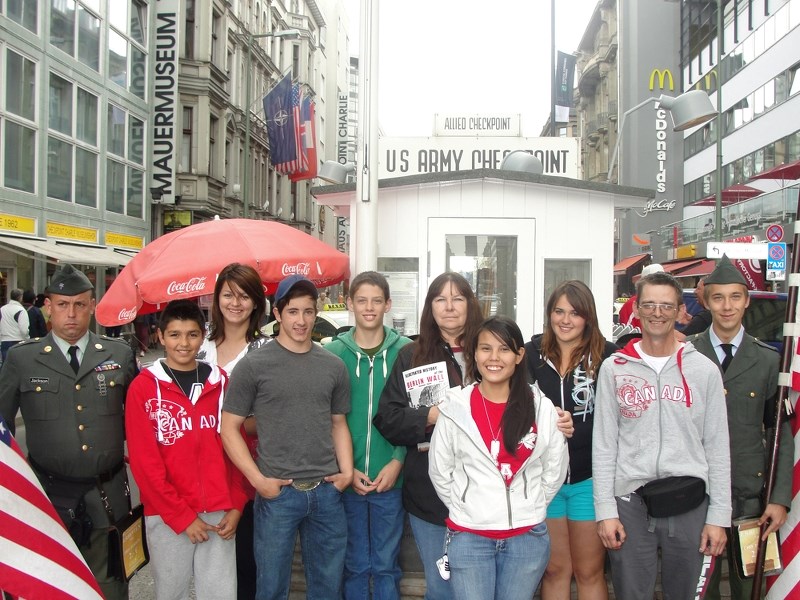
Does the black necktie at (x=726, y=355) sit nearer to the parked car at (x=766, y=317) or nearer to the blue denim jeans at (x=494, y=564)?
the blue denim jeans at (x=494, y=564)

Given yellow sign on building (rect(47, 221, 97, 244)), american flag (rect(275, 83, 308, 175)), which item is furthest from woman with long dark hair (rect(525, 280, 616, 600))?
american flag (rect(275, 83, 308, 175))

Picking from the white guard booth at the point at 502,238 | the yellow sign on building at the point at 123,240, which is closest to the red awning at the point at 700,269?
the yellow sign on building at the point at 123,240

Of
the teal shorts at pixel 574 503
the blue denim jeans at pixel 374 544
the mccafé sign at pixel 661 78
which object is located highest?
the mccafé sign at pixel 661 78

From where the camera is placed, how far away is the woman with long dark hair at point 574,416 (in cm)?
334

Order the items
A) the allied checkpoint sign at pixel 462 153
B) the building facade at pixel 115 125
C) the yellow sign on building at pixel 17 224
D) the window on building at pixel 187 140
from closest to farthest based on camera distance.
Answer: the allied checkpoint sign at pixel 462 153 → the yellow sign on building at pixel 17 224 → the building facade at pixel 115 125 → the window on building at pixel 187 140

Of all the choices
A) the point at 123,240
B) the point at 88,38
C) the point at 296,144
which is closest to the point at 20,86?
the point at 88,38

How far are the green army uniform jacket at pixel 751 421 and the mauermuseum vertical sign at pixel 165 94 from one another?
22730 millimetres

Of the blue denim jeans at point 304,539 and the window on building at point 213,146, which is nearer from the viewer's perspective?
the blue denim jeans at point 304,539

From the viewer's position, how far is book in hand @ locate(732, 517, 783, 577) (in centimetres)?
316

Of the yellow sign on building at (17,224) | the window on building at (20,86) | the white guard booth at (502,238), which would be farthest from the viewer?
the window on building at (20,86)

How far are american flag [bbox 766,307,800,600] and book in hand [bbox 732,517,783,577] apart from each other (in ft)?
0.15

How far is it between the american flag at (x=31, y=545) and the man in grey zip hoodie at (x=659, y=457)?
7.33 feet

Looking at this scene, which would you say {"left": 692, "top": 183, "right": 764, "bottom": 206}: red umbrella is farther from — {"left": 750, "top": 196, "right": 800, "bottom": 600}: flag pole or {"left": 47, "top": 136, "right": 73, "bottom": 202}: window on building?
{"left": 750, "top": 196, "right": 800, "bottom": 600}: flag pole

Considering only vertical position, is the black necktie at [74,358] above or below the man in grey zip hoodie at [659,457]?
above
